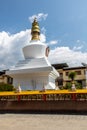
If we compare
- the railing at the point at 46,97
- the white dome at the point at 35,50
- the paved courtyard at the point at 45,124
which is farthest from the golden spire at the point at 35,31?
the paved courtyard at the point at 45,124

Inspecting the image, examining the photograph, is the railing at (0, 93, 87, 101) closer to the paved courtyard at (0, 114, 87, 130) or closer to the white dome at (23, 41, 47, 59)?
the paved courtyard at (0, 114, 87, 130)

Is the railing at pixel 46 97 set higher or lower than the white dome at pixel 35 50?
lower

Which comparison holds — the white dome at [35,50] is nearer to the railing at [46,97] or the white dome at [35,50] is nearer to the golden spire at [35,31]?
the golden spire at [35,31]

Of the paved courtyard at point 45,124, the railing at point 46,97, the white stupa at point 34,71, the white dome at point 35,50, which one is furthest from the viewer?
the white dome at point 35,50

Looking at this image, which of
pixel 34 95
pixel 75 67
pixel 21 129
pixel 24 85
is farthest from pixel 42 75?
pixel 75 67

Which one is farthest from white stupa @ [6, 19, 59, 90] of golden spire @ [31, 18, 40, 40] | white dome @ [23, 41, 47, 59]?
golden spire @ [31, 18, 40, 40]

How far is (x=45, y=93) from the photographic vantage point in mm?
14219

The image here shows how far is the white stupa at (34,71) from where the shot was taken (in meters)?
22.2

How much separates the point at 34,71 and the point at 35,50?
3.40 metres

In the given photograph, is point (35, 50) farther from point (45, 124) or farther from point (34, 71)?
point (45, 124)

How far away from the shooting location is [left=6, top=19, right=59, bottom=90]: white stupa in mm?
22172

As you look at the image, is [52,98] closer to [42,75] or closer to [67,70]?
[42,75]

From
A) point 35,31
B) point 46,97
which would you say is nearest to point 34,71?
point 35,31

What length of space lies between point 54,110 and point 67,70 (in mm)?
38175
